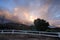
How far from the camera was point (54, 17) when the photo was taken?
577cm

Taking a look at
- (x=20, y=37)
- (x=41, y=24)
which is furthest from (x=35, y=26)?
(x=20, y=37)

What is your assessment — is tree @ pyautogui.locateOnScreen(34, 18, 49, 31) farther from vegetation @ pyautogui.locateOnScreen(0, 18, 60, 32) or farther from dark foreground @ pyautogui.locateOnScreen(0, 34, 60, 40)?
dark foreground @ pyautogui.locateOnScreen(0, 34, 60, 40)

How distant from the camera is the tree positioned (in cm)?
551

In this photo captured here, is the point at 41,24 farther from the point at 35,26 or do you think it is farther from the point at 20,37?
the point at 20,37

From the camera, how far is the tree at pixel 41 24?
551 cm

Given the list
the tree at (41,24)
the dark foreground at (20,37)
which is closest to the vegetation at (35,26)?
the tree at (41,24)

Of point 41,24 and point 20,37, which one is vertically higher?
point 41,24

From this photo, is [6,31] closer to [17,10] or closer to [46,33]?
[17,10]

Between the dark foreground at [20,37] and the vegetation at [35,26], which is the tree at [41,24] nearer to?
the vegetation at [35,26]

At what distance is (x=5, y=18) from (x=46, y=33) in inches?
66.8

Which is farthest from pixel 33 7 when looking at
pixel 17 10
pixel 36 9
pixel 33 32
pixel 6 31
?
pixel 6 31

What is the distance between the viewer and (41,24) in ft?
18.1

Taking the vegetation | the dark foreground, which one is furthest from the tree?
the dark foreground

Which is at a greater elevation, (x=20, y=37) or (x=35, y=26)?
(x=35, y=26)
